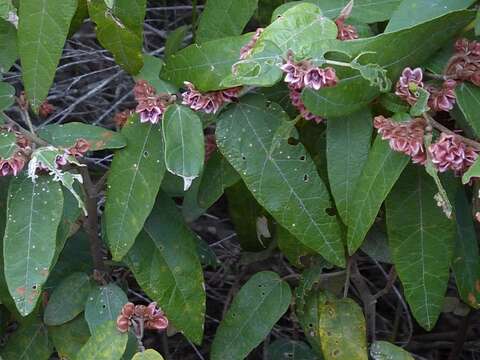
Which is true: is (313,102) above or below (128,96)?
above

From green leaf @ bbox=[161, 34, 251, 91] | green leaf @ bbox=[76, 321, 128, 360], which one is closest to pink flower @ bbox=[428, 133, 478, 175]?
green leaf @ bbox=[161, 34, 251, 91]

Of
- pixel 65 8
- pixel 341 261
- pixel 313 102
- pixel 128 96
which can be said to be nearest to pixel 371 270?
pixel 128 96

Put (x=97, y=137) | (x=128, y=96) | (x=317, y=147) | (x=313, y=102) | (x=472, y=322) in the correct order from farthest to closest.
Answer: (x=128, y=96) < (x=472, y=322) < (x=317, y=147) < (x=97, y=137) < (x=313, y=102)

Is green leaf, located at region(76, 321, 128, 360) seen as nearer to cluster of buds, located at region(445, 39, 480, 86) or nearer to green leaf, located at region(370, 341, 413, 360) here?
green leaf, located at region(370, 341, 413, 360)

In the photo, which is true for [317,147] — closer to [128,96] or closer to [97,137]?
[97,137]

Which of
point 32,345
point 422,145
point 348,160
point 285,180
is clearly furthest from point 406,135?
point 32,345
